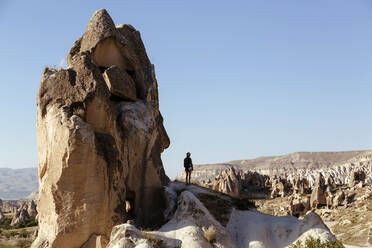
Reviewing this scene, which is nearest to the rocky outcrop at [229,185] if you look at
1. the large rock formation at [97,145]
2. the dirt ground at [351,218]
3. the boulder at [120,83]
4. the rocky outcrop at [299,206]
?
the dirt ground at [351,218]

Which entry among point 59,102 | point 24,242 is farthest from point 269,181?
point 59,102

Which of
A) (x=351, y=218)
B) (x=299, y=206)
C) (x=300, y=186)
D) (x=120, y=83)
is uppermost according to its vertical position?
Result: (x=120, y=83)

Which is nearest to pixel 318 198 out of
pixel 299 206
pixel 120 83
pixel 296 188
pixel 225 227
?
pixel 299 206

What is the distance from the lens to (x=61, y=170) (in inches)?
517

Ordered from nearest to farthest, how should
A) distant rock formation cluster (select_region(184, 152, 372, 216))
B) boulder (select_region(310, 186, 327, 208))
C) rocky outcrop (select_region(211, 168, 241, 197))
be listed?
distant rock formation cluster (select_region(184, 152, 372, 216))
boulder (select_region(310, 186, 327, 208))
rocky outcrop (select_region(211, 168, 241, 197))

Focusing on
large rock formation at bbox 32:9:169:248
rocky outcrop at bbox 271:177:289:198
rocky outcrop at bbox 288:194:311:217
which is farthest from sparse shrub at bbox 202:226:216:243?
rocky outcrop at bbox 271:177:289:198

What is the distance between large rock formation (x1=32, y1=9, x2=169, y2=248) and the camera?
13164 mm

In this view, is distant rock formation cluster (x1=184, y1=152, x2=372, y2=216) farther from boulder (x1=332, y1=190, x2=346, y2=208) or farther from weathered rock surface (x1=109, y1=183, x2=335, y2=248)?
weathered rock surface (x1=109, y1=183, x2=335, y2=248)

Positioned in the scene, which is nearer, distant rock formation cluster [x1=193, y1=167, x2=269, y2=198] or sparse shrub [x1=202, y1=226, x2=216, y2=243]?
sparse shrub [x1=202, y1=226, x2=216, y2=243]

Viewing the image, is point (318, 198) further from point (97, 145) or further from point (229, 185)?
point (97, 145)

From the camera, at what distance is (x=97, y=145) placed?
45.3 ft

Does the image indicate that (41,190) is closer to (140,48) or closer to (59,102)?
(59,102)

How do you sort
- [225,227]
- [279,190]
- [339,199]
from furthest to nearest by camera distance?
[279,190] < [339,199] < [225,227]

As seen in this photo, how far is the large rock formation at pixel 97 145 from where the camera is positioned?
13.2 m
